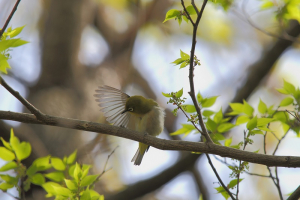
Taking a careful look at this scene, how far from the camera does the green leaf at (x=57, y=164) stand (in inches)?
117

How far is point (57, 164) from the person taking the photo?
9.82 feet

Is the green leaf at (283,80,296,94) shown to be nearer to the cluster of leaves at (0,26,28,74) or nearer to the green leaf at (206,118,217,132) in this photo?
the green leaf at (206,118,217,132)

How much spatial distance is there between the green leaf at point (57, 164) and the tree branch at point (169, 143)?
728 mm

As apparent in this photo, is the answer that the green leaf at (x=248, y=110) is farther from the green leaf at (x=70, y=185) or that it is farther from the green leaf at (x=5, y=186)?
the green leaf at (x=5, y=186)

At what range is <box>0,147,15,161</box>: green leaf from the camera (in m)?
2.75

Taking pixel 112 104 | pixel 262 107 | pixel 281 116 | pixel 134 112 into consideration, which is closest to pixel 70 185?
pixel 112 104

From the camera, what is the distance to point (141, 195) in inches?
180

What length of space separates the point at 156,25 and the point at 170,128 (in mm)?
3054

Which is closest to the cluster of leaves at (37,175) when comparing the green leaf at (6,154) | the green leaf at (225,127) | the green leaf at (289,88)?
the green leaf at (6,154)

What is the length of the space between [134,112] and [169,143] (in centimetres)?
177

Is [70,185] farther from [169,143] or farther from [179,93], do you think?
[179,93]

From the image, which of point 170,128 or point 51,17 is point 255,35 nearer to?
point 170,128

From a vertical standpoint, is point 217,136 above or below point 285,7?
below

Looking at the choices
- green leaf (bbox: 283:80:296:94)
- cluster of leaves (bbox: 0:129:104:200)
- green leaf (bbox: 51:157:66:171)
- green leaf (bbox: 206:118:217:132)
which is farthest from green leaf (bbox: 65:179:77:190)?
green leaf (bbox: 283:80:296:94)
